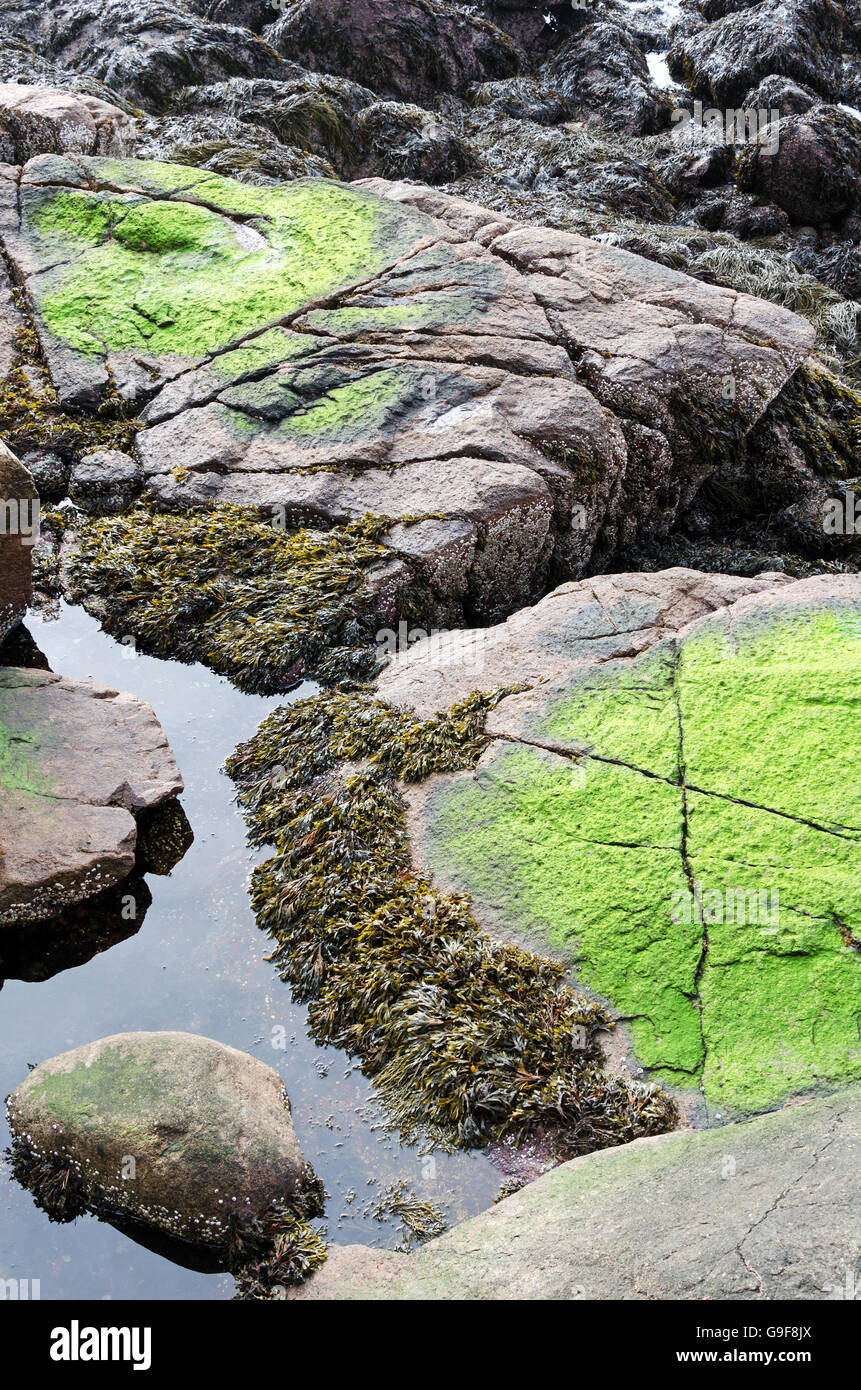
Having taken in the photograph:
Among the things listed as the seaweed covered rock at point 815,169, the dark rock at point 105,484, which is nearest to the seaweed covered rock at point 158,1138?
the dark rock at point 105,484

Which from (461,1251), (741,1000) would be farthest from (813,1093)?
(461,1251)

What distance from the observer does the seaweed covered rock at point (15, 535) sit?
5883 mm

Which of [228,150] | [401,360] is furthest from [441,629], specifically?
[228,150]

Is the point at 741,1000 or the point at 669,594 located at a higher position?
the point at 669,594

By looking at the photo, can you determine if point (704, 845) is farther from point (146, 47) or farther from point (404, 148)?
point (146, 47)

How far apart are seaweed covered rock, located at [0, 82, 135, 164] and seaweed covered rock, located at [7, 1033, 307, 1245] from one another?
32.0 feet

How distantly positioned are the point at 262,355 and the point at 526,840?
16.8 ft

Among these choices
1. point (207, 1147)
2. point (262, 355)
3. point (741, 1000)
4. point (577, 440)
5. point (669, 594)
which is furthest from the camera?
point (262, 355)

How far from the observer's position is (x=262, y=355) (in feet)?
28.5

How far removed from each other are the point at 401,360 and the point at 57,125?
17.6 feet

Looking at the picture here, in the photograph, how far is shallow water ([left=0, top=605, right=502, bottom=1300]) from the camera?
4074 millimetres

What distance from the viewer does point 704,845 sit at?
5.27 m

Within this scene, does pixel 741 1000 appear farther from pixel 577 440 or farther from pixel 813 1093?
pixel 577 440

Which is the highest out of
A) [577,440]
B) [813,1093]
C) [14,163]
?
[14,163]
